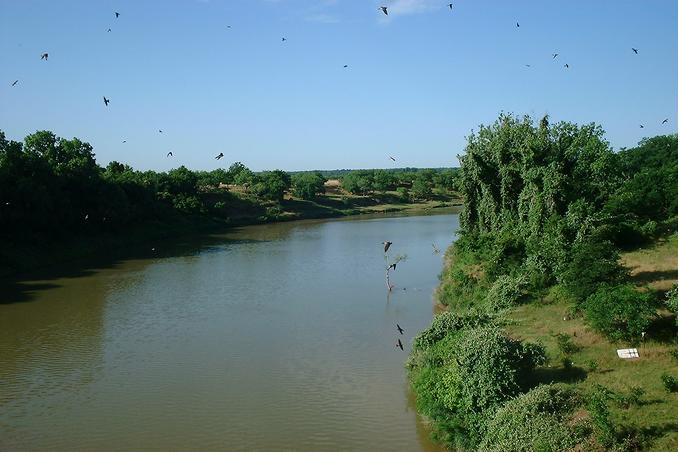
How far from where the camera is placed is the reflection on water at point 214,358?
16.9 meters

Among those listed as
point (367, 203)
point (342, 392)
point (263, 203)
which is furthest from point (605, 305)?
point (367, 203)

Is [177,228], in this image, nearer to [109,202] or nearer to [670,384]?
[109,202]

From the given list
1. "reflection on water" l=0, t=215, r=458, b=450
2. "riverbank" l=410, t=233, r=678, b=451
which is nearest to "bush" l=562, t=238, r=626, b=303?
"riverbank" l=410, t=233, r=678, b=451

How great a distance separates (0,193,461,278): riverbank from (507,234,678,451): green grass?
1526 inches

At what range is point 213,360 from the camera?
23.2 m

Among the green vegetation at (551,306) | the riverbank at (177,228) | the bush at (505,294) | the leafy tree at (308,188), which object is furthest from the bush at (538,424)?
the leafy tree at (308,188)

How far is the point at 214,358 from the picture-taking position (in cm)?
2350

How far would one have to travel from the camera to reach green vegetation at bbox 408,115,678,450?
42.3 ft

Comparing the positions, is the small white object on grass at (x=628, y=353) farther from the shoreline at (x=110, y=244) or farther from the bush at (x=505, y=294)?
the shoreline at (x=110, y=244)

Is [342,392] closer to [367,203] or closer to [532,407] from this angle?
[532,407]

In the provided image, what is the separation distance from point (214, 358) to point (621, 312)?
15.8 meters

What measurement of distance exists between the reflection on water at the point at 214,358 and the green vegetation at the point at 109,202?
328 inches

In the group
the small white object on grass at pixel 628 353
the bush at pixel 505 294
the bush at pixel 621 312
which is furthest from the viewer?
the bush at pixel 505 294

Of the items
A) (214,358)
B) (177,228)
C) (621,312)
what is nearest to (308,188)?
(177,228)
